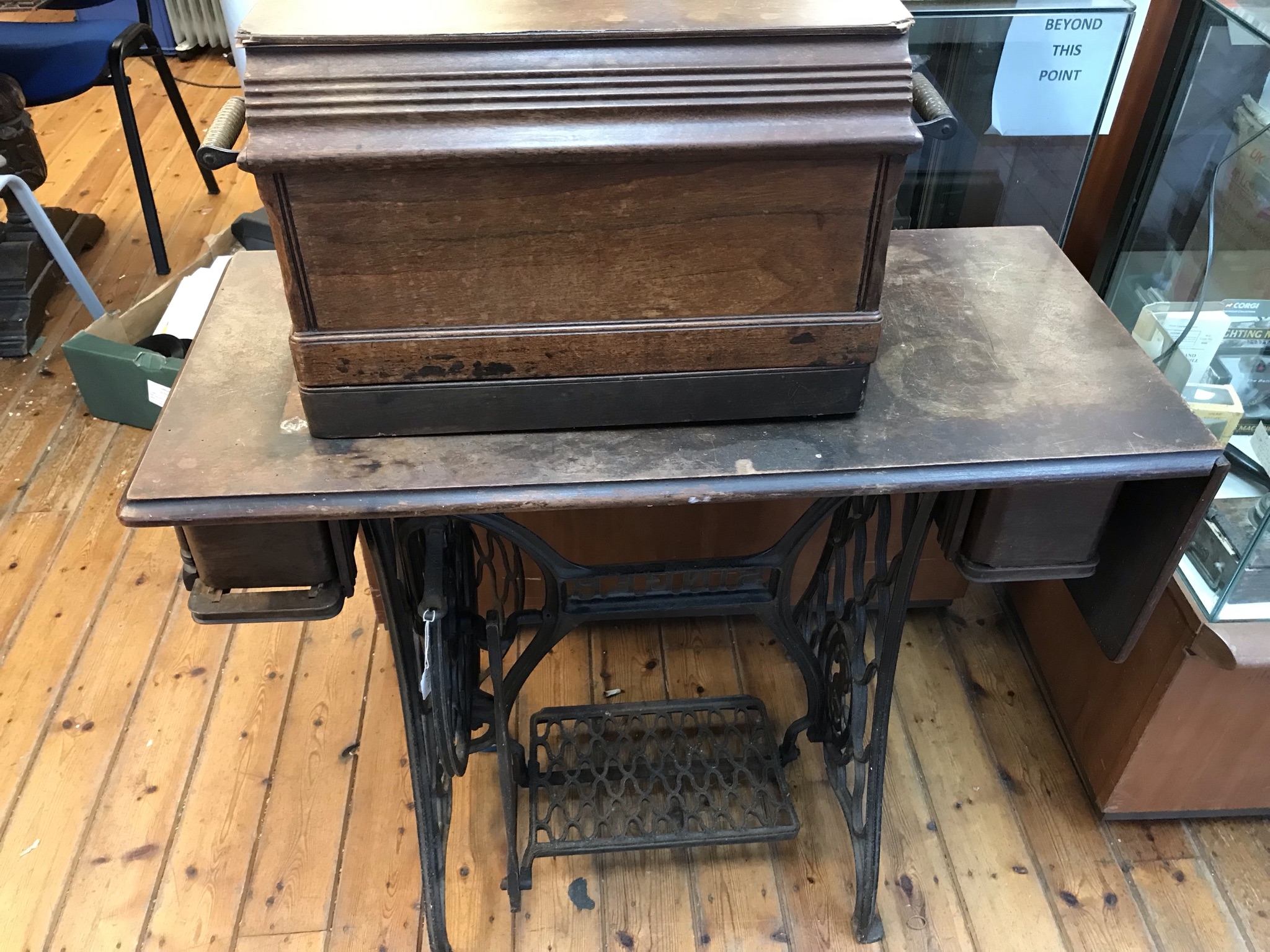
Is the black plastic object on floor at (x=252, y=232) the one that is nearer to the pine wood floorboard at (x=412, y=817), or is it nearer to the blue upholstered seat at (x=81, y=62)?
the blue upholstered seat at (x=81, y=62)

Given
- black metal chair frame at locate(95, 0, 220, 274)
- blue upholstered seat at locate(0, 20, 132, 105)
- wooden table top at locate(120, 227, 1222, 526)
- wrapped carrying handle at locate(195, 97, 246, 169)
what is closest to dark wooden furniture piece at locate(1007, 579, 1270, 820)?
wooden table top at locate(120, 227, 1222, 526)

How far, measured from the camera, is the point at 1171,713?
4.61 ft

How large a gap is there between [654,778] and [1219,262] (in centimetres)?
117

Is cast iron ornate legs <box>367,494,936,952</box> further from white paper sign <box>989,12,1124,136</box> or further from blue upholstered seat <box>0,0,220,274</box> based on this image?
blue upholstered seat <box>0,0,220,274</box>

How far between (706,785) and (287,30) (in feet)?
4.02

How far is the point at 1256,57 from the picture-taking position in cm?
130

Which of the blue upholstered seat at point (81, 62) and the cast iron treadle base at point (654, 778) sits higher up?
the blue upholstered seat at point (81, 62)

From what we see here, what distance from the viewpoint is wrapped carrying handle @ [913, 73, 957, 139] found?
Answer: 867 mm

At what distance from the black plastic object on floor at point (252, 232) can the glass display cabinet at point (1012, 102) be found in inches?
70.2

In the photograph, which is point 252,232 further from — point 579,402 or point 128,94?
point 579,402

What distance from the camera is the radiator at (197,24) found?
4500 mm

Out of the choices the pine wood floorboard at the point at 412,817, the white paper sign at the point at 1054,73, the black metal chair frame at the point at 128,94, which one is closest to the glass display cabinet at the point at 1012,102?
the white paper sign at the point at 1054,73

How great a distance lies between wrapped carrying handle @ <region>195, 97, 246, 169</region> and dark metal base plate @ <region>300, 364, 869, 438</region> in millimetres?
212

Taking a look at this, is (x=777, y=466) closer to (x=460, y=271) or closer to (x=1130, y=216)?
(x=460, y=271)
